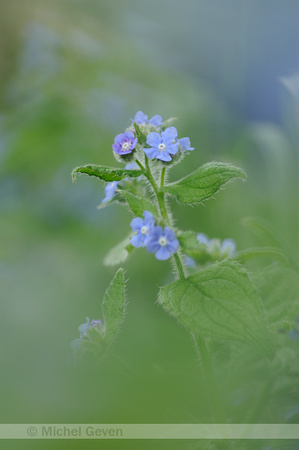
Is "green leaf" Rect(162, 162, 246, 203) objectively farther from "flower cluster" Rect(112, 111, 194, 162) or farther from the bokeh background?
the bokeh background

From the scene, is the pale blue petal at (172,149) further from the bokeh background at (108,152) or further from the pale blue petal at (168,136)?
the bokeh background at (108,152)

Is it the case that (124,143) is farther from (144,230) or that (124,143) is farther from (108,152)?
(108,152)

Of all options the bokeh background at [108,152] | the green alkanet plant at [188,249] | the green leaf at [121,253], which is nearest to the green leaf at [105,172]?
the green alkanet plant at [188,249]

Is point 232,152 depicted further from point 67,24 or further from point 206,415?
point 206,415

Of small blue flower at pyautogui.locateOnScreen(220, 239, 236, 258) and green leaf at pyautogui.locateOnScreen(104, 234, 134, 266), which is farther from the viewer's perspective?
small blue flower at pyautogui.locateOnScreen(220, 239, 236, 258)

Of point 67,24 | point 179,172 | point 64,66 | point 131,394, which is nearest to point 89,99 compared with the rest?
point 64,66

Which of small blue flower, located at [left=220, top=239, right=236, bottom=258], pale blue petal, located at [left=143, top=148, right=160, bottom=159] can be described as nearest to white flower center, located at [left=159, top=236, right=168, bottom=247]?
pale blue petal, located at [left=143, top=148, right=160, bottom=159]

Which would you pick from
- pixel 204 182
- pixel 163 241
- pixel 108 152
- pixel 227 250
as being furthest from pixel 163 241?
pixel 108 152
